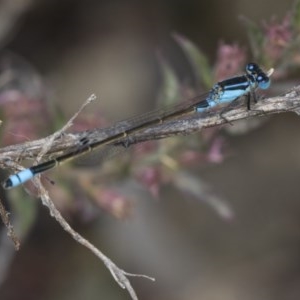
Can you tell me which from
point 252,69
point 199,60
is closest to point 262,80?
point 252,69

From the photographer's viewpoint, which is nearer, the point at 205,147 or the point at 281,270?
the point at 205,147

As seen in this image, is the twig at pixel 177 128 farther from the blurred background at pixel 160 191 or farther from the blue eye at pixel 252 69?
the blurred background at pixel 160 191

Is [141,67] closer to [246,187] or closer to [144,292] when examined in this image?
[246,187]

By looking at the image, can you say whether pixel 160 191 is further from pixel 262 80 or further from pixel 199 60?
pixel 262 80

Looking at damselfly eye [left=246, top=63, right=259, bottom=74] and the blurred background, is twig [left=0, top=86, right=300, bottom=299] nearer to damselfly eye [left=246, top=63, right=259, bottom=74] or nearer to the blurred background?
damselfly eye [left=246, top=63, right=259, bottom=74]

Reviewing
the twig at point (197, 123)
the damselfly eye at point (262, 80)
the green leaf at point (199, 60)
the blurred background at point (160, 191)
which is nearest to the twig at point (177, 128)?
the twig at point (197, 123)

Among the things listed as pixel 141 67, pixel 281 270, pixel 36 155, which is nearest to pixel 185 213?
pixel 281 270
